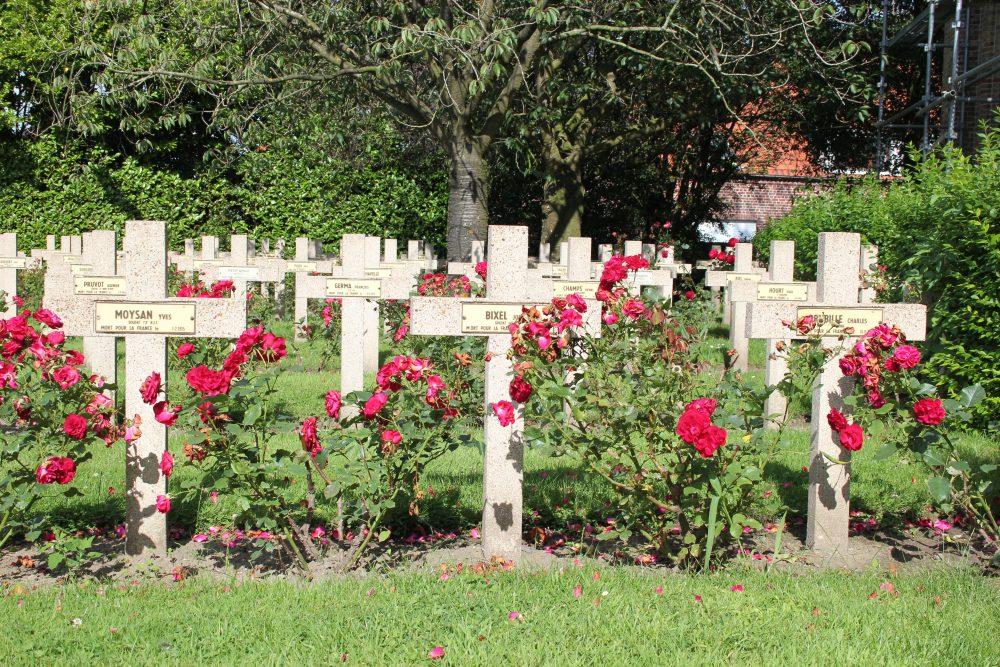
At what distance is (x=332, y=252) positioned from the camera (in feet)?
62.0

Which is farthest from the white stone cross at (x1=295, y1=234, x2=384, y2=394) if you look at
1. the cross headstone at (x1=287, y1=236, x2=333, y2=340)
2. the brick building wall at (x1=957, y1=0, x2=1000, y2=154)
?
the brick building wall at (x1=957, y1=0, x2=1000, y2=154)

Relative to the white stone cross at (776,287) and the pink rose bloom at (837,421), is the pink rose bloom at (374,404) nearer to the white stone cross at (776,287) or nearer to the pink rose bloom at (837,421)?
the pink rose bloom at (837,421)

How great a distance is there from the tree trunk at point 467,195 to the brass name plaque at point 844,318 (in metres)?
7.49

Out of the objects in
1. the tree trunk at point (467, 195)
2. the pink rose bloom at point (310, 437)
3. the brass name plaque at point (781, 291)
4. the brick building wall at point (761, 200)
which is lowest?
the pink rose bloom at point (310, 437)

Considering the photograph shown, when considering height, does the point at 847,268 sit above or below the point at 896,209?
below

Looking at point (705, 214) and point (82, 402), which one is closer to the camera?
point (82, 402)

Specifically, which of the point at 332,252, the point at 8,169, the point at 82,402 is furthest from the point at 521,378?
the point at 8,169

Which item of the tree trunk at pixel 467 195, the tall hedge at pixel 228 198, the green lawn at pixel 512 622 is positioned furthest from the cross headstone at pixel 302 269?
the green lawn at pixel 512 622

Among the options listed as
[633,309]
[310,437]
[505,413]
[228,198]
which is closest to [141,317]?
[310,437]

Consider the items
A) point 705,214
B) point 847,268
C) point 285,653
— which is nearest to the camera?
point 285,653

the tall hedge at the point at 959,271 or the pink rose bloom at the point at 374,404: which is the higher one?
the tall hedge at the point at 959,271

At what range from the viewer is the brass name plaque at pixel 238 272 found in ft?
36.8

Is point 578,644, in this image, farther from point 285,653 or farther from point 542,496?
point 542,496

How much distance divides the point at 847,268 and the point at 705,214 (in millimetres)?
16810
